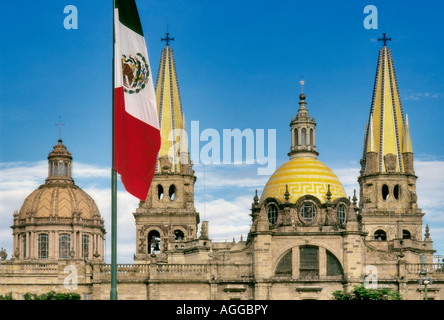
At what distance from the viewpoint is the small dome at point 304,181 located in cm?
8069

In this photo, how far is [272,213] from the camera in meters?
80.4

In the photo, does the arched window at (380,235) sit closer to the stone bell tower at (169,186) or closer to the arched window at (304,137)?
the arched window at (304,137)

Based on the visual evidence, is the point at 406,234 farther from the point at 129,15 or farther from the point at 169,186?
the point at 129,15

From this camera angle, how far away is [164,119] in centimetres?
9031

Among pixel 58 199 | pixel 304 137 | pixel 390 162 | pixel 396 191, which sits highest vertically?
pixel 304 137

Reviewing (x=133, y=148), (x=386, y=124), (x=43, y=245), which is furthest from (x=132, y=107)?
(x=43, y=245)

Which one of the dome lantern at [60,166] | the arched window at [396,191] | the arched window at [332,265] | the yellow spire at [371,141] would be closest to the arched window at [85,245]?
the dome lantern at [60,166]

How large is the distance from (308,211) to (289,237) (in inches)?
112

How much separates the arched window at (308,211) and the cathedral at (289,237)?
0.28 ft

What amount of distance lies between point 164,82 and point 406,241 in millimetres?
28268
